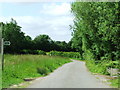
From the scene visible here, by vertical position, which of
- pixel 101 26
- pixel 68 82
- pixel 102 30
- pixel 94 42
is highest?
pixel 101 26

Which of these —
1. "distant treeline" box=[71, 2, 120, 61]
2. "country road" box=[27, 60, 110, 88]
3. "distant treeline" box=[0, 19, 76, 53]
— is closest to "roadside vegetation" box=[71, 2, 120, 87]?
"distant treeline" box=[71, 2, 120, 61]

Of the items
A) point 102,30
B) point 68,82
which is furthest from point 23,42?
point 68,82

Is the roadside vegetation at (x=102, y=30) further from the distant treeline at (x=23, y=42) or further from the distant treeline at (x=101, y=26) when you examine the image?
the distant treeline at (x=23, y=42)

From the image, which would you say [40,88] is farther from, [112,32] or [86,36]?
[86,36]

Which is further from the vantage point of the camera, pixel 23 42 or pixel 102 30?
pixel 23 42

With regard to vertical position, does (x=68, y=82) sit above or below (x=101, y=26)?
below

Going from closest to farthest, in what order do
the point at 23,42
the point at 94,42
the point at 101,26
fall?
1. the point at 101,26
2. the point at 94,42
3. the point at 23,42

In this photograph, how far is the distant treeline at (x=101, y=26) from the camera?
15.3 metres

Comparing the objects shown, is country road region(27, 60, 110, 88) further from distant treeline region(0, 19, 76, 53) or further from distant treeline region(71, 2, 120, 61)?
distant treeline region(0, 19, 76, 53)

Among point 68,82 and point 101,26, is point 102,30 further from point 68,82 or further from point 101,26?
point 68,82

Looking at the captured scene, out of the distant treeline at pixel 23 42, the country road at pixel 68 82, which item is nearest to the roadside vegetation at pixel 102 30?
the country road at pixel 68 82

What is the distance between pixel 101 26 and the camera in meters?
16.2

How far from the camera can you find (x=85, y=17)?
65.4 feet

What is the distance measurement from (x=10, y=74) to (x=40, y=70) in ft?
16.3
